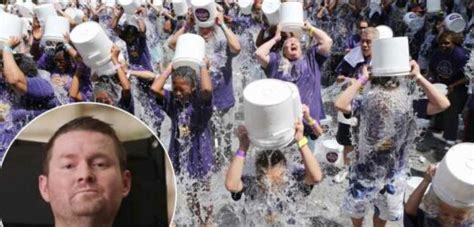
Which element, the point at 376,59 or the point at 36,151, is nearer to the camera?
the point at 36,151

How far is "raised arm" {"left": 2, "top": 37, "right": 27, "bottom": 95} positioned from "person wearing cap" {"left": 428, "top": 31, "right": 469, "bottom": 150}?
440cm

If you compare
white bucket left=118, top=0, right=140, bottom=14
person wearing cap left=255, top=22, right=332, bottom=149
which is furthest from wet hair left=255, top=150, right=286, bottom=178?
white bucket left=118, top=0, right=140, bottom=14

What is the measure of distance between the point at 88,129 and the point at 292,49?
10.1ft

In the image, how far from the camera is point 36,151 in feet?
4.33

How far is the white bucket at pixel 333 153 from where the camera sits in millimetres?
5457

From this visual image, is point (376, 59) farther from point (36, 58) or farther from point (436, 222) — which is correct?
point (36, 58)

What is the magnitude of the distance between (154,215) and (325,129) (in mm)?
4756

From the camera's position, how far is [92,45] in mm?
3844

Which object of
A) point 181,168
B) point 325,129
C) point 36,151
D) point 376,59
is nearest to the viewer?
point 36,151

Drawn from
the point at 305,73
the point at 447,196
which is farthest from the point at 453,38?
the point at 447,196

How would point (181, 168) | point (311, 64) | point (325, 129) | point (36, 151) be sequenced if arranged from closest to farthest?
point (36, 151) → point (181, 168) → point (311, 64) → point (325, 129)

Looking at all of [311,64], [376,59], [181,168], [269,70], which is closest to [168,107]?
[181,168]

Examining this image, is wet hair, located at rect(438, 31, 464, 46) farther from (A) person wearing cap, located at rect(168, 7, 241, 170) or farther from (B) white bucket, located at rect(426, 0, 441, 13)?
(B) white bucket, located at rect(426, 0, 441, 13)

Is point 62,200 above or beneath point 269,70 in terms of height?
above
